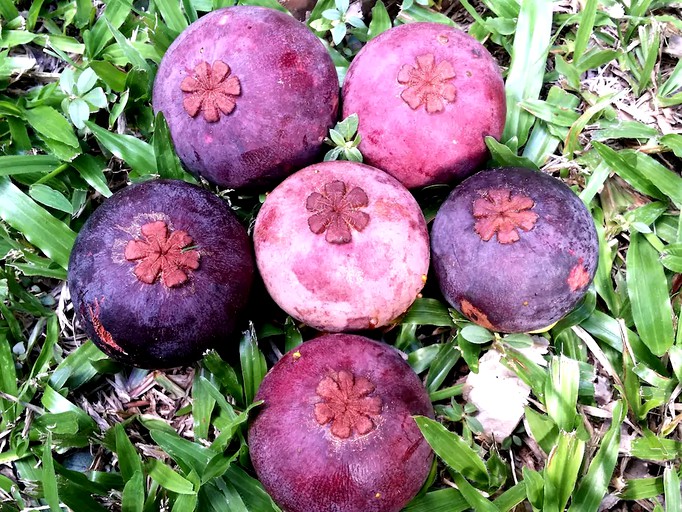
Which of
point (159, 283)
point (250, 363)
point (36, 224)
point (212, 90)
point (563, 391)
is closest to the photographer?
point (159, 283)

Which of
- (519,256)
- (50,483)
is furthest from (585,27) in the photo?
(50,483)

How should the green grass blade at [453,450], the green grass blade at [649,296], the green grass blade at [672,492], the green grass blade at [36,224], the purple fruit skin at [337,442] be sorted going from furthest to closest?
1. the green grass blade at [36,224]
2. the green grass blade at [649,296]
3. the green grass blade at [672,492]
4. the green grass blade at [453,450]
5. the purple fruit skin at [337,442]

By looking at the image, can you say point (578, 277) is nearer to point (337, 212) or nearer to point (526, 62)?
point (337, 212)

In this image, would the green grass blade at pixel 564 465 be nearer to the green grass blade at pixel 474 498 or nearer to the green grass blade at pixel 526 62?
the green grass blade at pixel 474 498

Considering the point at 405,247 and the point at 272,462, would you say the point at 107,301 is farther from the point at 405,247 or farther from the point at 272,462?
the point at 405,247

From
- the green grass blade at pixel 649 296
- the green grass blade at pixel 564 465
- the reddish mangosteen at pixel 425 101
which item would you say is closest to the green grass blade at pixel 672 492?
the green grass blade at pixel 564 465

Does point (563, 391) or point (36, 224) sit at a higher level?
point (36, 224)

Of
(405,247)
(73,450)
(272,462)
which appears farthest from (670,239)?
(73,450)
